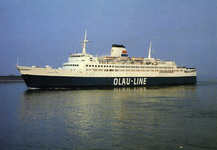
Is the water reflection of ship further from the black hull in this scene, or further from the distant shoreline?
the distant shoreline

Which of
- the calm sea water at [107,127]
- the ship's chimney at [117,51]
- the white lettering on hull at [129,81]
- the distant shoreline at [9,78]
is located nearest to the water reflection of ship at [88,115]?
Result: the calm sea water at [107,127]

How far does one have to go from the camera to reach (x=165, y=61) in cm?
5284

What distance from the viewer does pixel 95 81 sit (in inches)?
1598

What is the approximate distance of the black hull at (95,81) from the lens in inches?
1398

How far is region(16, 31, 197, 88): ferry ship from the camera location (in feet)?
117

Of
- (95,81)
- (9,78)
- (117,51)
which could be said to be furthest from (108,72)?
(9,78)

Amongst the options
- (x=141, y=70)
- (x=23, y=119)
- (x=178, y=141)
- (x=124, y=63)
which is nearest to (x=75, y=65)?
(x=124, y=63)

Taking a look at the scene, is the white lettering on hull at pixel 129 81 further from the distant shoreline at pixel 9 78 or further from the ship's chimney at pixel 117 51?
the distant shoreline at pixel 9 78

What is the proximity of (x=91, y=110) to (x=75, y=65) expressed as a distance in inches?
841

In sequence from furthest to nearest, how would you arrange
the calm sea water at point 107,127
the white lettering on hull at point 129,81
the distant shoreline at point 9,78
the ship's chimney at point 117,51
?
the distant shoreline at point 9,78 → the ship's chimney at point 117,51 → the white lettering on hull at point 129,81 → the calm sea water at point 107,127

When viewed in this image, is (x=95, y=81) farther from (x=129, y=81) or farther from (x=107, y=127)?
(x=107, y=127)

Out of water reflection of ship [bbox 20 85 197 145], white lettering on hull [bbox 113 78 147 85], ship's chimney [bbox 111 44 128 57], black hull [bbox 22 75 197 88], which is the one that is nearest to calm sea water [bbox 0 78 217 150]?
water reflection of ship [bbox 20 85 197 145]

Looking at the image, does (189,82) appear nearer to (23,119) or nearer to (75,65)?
(75,65)

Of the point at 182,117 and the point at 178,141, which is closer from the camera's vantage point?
the point at 178,141
